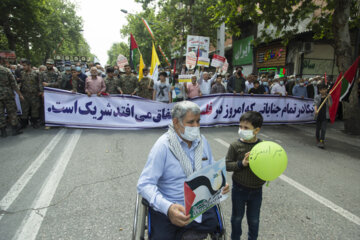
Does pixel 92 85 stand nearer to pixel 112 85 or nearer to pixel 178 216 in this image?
pixel 112 85

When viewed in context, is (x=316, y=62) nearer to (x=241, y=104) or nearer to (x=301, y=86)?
(x=301, y=86)

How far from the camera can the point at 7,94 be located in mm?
6484

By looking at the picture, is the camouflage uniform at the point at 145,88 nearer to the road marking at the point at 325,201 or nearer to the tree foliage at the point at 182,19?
the road marking at the point at 325,201

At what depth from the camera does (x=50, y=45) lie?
29.9m

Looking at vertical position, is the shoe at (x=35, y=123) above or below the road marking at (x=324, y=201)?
above

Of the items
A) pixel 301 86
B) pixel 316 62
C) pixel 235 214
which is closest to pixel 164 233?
pixel 235 214

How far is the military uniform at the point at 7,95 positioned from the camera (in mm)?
6359

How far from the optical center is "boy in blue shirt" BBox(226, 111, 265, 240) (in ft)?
7.27

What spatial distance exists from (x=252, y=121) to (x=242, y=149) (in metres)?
0.28

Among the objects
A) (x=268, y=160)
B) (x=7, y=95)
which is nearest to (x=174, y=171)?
(x=268, y=160)

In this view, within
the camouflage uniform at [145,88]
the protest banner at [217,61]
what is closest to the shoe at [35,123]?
the camouflage uniform at [145,88]

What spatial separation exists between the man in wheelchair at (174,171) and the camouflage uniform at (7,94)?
6320 millimetres

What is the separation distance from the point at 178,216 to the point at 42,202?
2456mm

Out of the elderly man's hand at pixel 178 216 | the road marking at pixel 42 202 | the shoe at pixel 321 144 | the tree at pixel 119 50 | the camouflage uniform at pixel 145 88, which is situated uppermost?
the tree at pixel 119 50
